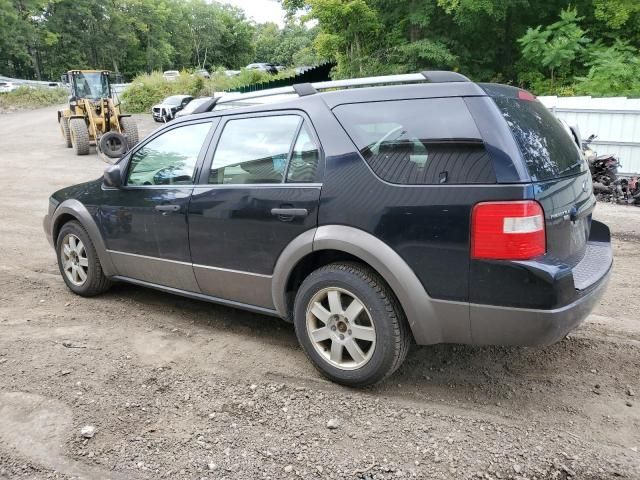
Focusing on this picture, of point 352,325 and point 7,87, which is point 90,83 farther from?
point 7,87

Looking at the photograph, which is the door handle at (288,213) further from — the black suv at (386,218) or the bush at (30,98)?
the bush at (30,98)

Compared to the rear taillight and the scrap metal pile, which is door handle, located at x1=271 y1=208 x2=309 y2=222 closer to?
the rear taillight

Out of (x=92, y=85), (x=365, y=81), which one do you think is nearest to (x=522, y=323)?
(x=365, y=81)

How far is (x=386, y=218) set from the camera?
9.79ft

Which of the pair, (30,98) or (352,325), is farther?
(30,98)

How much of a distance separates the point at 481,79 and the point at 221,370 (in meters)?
18.3

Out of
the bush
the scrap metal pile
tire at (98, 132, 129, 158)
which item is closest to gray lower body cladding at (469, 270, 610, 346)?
the scrap metal pile

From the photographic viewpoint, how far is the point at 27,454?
276 cm

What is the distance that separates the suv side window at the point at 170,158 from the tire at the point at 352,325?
1.40 metres

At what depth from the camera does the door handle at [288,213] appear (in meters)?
3.30

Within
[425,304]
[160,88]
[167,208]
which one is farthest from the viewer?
[160,88]

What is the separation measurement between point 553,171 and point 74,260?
4.10m

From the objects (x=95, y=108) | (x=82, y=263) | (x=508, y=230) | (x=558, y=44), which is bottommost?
(x=82, y=263)

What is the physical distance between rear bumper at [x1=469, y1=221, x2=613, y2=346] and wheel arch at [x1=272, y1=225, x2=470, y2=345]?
8 centimetres
